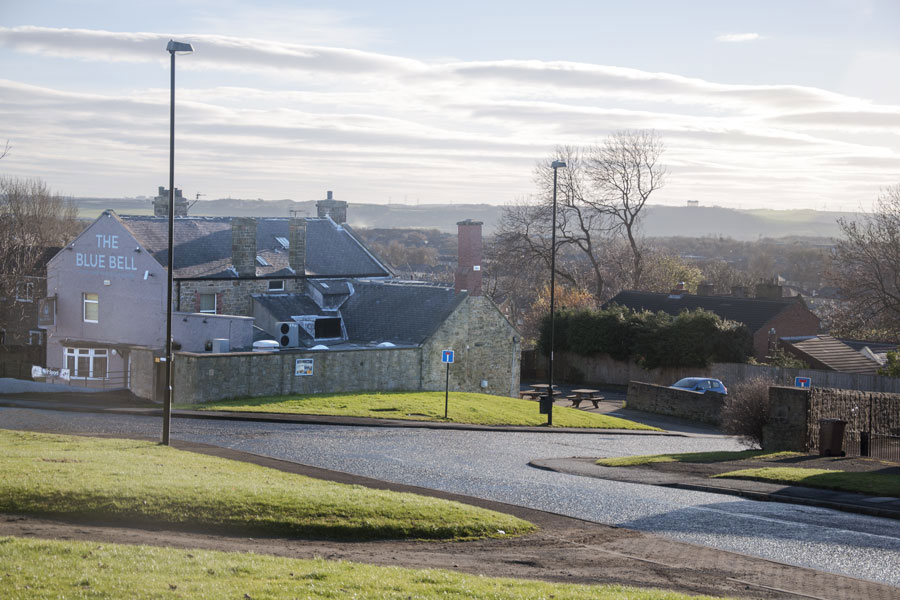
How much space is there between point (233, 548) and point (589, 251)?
62563mm

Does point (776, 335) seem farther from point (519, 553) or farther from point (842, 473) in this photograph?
point (519, 553)

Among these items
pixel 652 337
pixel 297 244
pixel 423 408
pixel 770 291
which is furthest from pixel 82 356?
pixel 770 291

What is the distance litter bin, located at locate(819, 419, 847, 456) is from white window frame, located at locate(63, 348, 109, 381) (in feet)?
108

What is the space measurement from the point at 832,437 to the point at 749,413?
3600 mm

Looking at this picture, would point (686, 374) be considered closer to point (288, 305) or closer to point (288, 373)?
point (288, 305)

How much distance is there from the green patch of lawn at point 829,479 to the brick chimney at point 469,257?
73.8 feet

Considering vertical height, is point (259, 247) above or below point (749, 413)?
above

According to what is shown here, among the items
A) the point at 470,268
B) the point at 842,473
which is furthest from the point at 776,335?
the point at 842,473

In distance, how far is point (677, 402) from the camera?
4438 centimetres

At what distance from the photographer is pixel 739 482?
20984 mm

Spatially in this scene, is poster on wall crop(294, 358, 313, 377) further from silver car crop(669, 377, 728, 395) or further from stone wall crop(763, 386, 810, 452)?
silver car crop(669, 377, 728, 395)

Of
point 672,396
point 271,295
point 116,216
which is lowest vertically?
point 672,396

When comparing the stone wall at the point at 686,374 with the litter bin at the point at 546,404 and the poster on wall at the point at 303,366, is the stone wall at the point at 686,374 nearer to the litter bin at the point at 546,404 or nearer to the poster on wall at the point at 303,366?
the litter bin at the point at 546,404

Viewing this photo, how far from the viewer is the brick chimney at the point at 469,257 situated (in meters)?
42.8
